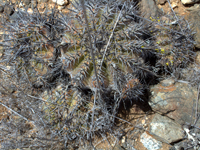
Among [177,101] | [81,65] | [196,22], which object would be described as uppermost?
[196,22]

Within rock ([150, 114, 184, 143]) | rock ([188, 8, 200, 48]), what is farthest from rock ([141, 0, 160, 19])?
rock ([150, 114, 184, 143])

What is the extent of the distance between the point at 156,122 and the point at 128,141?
514 mm

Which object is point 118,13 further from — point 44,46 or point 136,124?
point 136,124

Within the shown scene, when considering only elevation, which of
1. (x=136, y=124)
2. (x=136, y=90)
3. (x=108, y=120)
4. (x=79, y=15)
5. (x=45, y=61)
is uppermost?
(x=79, y=15)

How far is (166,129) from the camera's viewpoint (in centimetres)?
241

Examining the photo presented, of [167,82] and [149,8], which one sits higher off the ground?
[149,8]

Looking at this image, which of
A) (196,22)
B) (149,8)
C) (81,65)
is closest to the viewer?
(81,65)

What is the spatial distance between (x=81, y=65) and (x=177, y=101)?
4.78 feet

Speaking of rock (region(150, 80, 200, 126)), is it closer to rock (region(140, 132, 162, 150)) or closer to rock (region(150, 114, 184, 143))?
rock (region(150, 114, 184, 143))

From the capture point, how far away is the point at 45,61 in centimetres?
249

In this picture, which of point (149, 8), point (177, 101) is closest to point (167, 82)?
point (177, 101)

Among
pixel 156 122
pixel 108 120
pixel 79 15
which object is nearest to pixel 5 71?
pixel 79 15

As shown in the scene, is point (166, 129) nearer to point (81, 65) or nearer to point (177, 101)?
point (177, 101)

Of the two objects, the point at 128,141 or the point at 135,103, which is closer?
the point at 128,141
